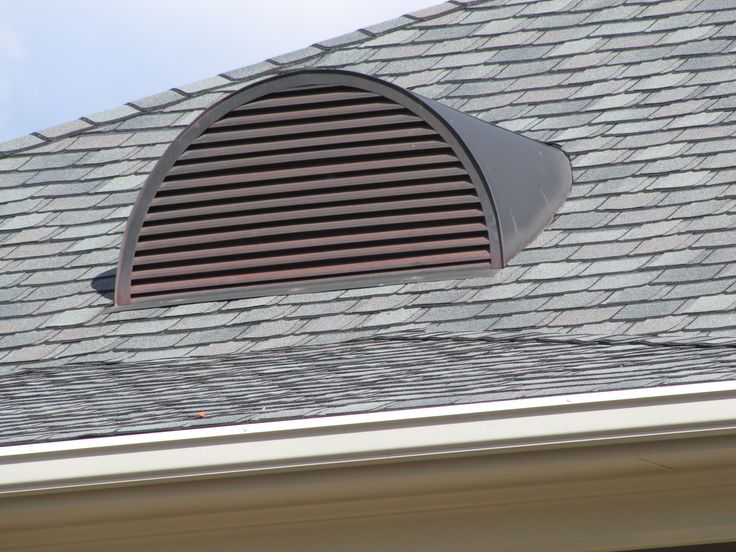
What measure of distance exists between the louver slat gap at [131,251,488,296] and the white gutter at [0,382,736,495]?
2384mm

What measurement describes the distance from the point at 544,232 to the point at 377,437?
8.81 feet

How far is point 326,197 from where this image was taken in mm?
5738

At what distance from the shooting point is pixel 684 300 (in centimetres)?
487

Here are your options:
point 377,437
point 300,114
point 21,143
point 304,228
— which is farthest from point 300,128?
point 377,437

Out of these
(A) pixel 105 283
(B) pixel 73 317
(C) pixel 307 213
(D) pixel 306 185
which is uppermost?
(D) pixel 306 185

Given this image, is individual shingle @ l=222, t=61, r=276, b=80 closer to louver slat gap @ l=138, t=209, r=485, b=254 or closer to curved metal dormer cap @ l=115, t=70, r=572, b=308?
curved metal dormer cap @ l=115, t=70, r=572, b=308

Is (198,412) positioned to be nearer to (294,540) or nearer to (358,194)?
(294,540)

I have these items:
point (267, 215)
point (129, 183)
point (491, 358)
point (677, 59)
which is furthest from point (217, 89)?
point (491, 358)

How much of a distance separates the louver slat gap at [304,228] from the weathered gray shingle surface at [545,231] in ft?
1.01

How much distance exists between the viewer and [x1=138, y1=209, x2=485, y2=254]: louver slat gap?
5.60 metres

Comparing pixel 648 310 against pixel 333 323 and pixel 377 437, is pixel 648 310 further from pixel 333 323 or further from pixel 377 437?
pixel 377 437

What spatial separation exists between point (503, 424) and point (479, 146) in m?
2.72

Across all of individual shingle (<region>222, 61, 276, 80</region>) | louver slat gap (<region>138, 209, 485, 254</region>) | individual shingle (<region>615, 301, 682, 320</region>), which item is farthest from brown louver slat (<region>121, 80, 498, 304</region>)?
individual shingle (<region>222, 61, 276, 80</region>)

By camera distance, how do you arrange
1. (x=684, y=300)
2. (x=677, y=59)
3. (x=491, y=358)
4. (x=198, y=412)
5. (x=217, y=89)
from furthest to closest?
(x=217, y=89), (x=677, y=59), (x=684, y=300), (x=491, y=358), (x=198, y=412)
